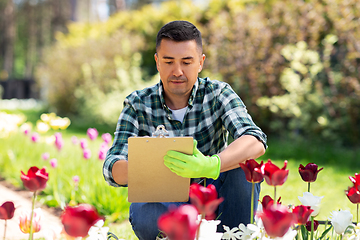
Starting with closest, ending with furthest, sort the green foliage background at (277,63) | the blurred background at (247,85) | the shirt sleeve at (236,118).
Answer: the shirt sleeve at (236,118) → the blurred background at (247,85) → the green foliage background at (277,63)

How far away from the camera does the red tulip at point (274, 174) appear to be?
102 cm

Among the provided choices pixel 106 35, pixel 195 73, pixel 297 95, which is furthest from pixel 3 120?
pixel 106 35

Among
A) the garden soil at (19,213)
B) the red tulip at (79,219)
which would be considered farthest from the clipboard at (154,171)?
the garden soil at (19,213)

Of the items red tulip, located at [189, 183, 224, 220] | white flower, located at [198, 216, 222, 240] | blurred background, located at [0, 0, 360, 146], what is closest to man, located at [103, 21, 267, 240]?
white flower, located at [198, 216, 222, 240]

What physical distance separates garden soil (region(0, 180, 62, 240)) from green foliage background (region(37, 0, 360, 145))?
3122 millimetres

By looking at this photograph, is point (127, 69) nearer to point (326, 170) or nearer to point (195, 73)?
point (326, 170)

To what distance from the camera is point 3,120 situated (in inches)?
151

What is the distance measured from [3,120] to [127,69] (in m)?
4.03

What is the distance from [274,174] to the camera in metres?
1.02

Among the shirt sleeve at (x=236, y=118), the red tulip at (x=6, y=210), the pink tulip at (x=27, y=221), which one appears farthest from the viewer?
the shirt sleeve at (x=236, y=118)

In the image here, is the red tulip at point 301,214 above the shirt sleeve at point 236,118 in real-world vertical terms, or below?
below

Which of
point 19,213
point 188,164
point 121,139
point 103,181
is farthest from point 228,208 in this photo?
point 19,213

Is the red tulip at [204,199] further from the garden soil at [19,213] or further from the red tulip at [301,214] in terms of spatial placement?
the garden soil at [19,213]

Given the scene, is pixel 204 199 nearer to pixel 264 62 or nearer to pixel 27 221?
pixel 27 221
